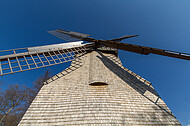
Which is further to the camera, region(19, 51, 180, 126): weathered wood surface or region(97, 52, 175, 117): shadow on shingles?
region(97, 52, 175, 117): shadow on shingles

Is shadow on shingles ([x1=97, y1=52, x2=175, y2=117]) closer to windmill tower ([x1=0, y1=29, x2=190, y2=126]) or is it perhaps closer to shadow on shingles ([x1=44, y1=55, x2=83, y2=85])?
windmill tower ([x1=0, y1=29, x2=190, y2=126])

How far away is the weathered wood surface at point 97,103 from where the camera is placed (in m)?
3.62

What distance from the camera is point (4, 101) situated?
42.9 ft

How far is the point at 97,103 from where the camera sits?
169 inches

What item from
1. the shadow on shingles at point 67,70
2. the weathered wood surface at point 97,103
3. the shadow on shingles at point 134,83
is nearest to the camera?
the weathered wood surface at point 97,103

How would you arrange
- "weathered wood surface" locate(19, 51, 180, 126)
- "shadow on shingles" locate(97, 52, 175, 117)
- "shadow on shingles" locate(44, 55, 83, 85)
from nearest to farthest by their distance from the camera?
"weathered wood surface" locate(19, 51, 180, 126) < "shadow on shingles" locate(97, 52, 175, 117) < "shadow on shingles" locate(44, 55, 83, 85)

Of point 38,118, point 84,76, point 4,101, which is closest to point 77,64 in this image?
point 84,76

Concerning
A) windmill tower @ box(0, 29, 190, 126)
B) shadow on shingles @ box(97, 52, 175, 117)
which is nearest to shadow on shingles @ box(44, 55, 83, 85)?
windmill tower @ box(0, 29, 190, 126)

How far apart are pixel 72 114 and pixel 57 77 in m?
3.00

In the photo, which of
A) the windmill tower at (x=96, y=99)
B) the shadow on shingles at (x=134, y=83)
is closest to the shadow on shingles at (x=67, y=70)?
the windmill tower at (x=96, y=99)

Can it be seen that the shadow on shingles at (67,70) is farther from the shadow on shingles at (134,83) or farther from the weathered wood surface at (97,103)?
the shadow on shingles at (134,83)

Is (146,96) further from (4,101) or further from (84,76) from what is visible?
(4,101)

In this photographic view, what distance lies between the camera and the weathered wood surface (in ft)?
11.9

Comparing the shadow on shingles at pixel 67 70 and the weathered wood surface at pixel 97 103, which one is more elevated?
the shadow on shingles at pixel 67 70
